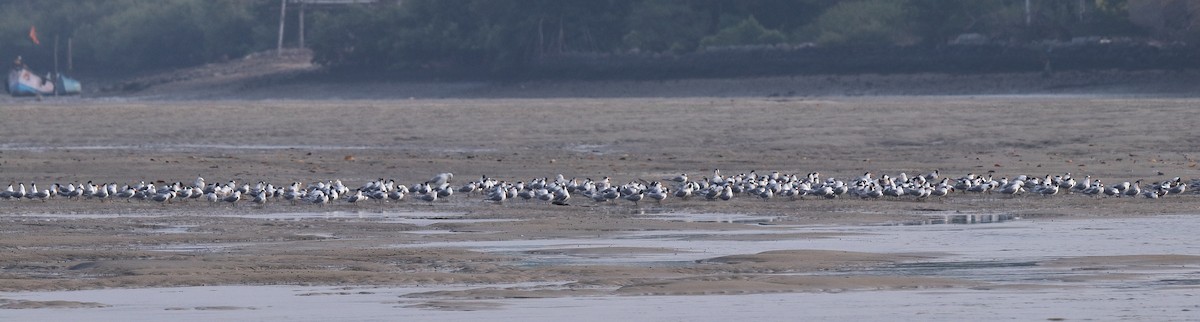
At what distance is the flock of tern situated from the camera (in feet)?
59.8

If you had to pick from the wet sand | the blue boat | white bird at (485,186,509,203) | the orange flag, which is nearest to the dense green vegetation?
the orange flag

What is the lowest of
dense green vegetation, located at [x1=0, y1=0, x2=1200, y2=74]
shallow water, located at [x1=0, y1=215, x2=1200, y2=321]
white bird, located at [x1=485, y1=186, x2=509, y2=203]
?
shallow water, located at [x1=0, y1=215, x2=1200, y2=321]

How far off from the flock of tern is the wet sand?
179mm

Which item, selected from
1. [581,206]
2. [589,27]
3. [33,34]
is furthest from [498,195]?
[33,34]

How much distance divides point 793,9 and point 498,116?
23.7 meters

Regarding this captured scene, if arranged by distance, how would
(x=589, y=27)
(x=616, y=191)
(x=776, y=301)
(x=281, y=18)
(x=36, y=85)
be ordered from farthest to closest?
(x=281, y=18), (x=36, y=85), (x=589, y=27), (x=616, y=191), (x=776, y=301)

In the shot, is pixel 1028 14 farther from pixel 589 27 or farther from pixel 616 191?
pixel 616 191

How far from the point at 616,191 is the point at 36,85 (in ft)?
145

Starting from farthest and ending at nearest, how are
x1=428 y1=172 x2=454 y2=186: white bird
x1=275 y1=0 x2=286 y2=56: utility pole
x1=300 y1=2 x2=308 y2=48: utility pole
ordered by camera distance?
x1=300 y1=2 x2=308 y2=48: utility pole → x1=275 y1=0 x2=286 y2=56: utility pole → x1=428 y1=172 x2=454 y2=186: white bird

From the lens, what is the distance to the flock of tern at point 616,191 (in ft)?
59.8

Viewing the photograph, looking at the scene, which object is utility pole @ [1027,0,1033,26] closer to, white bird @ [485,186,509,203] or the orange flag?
white bird @ [485,186,509,203]

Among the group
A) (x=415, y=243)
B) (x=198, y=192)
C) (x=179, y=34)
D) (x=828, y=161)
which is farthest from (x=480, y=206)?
(x=179, y=34)

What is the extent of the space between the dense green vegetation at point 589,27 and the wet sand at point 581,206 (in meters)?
10.3

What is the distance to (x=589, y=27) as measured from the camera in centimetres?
5284
